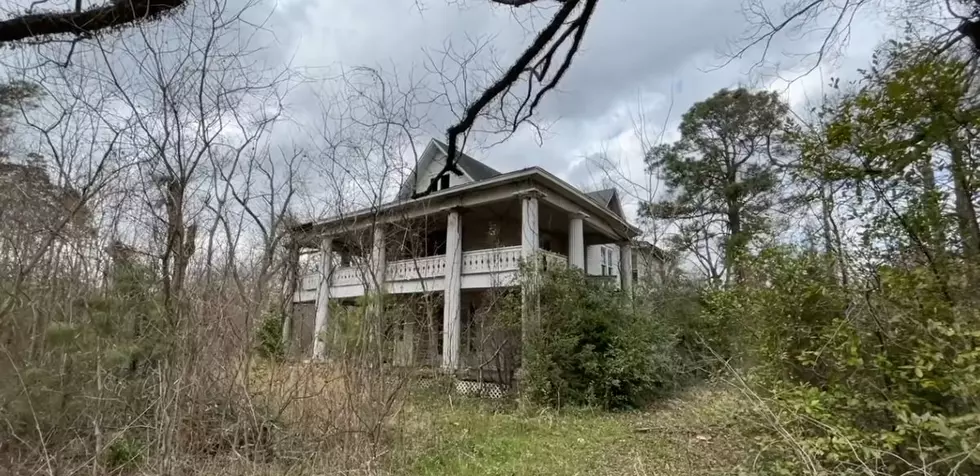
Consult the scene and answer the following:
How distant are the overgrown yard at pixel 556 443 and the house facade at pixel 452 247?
29.9 inches

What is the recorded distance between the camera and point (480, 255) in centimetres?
1288

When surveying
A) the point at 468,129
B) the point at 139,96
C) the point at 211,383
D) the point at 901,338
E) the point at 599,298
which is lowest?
the point at 211,383

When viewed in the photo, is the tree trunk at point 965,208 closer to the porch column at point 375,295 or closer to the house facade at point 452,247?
the house facade at point 452,247

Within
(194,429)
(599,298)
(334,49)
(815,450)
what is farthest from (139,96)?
(599,298)

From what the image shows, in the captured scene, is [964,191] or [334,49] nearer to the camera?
[964,191]

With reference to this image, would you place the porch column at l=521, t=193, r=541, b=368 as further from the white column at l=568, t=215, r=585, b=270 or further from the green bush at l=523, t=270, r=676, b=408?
the white column at l=568, t=215, r=585, b=270

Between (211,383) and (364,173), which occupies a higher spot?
(364,173)

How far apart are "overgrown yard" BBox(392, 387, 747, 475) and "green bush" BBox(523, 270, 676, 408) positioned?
4.48 feet

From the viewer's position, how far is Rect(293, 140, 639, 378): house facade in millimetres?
6316

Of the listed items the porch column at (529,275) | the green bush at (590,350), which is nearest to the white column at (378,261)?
the porch column at (529,275)

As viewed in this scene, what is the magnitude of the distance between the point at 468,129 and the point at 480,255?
831cm

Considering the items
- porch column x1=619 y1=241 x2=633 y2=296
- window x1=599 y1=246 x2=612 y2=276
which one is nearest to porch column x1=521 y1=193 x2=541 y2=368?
porch column x1=619 y1=241 x2=633 y2=296

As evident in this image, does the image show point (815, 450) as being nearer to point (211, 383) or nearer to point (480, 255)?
point (211, 383)

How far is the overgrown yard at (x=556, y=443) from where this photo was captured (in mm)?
5117
